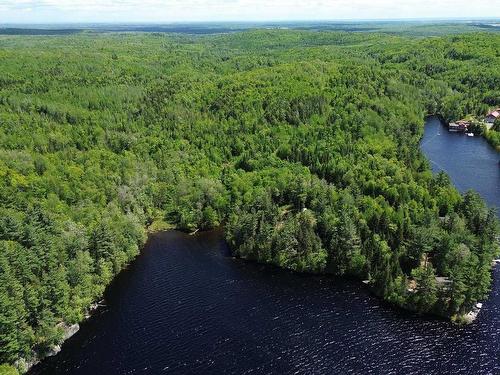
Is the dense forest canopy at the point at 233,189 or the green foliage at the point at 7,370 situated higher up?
the dense forest canopy at the point at 233,189

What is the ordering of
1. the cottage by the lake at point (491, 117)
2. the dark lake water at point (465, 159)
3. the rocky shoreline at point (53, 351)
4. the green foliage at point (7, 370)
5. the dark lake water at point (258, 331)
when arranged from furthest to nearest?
the cottage by the lake at point (491, 117)
the dark lake water at point (465, 159)
the dark lake water at point (258, 331)
the rocky shoreline at point (53, 351)
the green foliage at point (7, 370)

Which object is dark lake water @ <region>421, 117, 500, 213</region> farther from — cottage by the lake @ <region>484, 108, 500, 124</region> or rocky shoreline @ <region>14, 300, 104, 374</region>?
rocky shoreline @ <region>14, 300, 104, 374</region>

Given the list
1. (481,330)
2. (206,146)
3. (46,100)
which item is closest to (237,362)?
(481,330)

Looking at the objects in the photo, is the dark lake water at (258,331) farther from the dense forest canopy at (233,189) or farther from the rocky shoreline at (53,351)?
the dense forest canopy at (233,189)

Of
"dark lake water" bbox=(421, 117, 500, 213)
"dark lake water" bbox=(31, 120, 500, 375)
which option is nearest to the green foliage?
"dark lake water" bbox=(31, 120, 500, 375)

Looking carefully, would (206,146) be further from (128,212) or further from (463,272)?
(463,272)

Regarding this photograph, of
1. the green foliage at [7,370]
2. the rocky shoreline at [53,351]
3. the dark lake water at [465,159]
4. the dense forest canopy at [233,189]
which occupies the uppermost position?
the dense forest canopy at [233,189]

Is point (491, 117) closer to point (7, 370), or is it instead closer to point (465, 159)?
point (465, 159)

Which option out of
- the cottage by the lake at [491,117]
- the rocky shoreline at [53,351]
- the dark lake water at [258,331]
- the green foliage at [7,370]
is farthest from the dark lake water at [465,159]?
the green foliage at [7,370]
